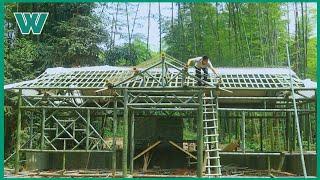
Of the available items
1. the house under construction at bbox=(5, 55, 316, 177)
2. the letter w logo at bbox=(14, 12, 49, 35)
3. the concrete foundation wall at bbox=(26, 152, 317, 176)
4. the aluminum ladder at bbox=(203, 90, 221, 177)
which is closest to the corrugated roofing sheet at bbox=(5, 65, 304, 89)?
the house under construction at bbox=(5, 55, 316, 177)

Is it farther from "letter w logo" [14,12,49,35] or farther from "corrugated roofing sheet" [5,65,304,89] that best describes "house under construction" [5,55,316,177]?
"letter w logo" [14,12,49,35]

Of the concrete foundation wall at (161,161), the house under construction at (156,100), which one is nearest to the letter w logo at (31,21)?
the house under construction at (156,100)

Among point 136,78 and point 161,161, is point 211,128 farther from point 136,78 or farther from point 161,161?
point 161,161

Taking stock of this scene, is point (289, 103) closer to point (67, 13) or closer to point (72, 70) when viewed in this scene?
point (72, 70)

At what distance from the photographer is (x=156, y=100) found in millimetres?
14359

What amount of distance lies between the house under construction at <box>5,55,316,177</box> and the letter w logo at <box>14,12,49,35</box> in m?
2.47

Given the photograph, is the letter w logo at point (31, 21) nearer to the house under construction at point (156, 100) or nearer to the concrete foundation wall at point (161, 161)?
the house under construction at point (156, 100)

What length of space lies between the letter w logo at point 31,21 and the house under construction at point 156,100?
2.47m

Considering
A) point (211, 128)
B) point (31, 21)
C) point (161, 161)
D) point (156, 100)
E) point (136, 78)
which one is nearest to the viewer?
point (31, 21)

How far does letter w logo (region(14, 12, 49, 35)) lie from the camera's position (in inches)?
384

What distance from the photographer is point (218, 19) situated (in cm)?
2456

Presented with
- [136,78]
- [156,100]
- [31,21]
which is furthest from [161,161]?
[31,21]

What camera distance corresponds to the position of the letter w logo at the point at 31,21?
977cm

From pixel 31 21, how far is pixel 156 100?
5312mm
